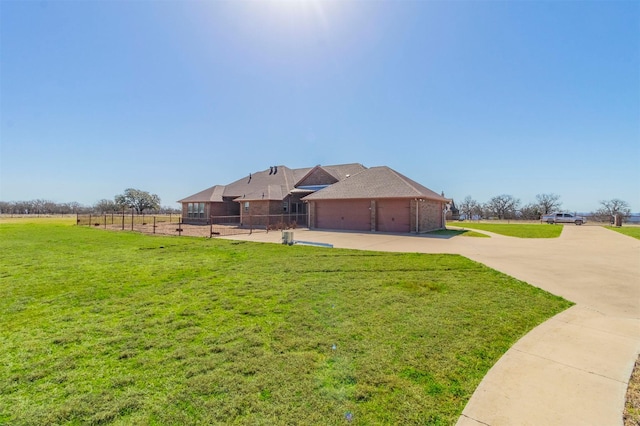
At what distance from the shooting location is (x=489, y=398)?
8.92 ft

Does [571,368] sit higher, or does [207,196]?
[207,196]

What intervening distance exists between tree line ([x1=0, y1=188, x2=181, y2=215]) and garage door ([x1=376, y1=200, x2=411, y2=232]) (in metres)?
53.1

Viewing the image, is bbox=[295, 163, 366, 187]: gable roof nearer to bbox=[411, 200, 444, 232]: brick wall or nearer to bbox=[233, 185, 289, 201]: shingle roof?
bbox=[233, 185, 289, 201]: shingle roof

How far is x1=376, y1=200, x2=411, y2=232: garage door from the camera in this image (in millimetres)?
20297

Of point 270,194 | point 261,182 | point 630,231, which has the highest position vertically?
point 261,182

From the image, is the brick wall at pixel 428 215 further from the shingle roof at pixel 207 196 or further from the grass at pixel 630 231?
the shingle roof at pixel 207 196

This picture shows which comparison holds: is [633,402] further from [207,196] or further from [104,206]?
[104,206]

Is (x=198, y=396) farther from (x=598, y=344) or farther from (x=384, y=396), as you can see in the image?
(x=598, y=344)

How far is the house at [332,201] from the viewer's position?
20.7 metres

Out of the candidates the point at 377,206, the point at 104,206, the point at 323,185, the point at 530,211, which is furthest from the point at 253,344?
the point at 104,206

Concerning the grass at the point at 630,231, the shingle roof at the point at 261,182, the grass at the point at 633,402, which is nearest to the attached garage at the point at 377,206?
the shingle roof at the point at 261,182

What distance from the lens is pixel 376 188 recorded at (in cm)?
2197

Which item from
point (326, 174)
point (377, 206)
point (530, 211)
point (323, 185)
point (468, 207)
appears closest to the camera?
point (377, 206)

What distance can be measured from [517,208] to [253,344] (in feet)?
181
